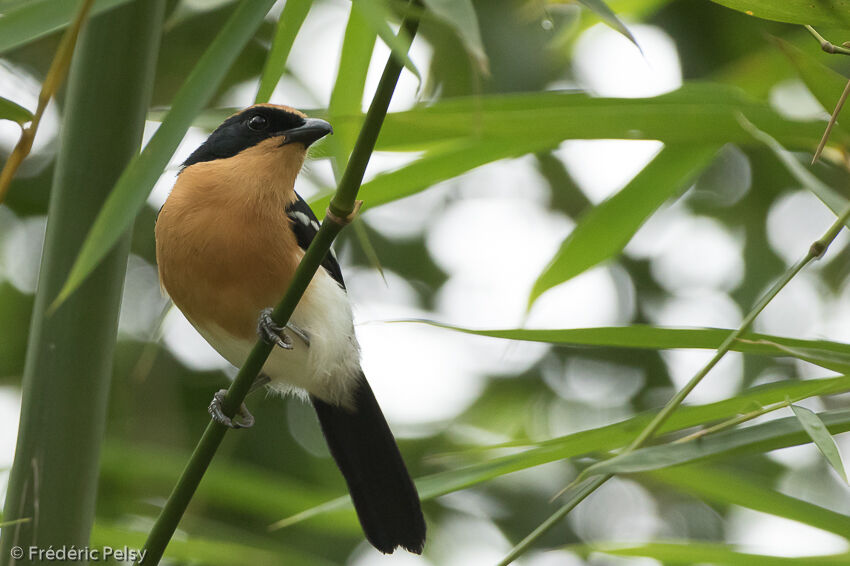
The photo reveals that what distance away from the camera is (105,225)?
1.21 metres

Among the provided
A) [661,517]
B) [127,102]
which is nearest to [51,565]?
[127,102]

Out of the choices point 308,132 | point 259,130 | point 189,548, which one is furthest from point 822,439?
point 189,548

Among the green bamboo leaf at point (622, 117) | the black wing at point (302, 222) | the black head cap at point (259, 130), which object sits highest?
the black head cap at point (259, 130)

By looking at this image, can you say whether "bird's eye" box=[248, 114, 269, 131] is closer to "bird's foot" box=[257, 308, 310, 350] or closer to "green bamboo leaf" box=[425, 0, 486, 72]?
"bird's foot" box=[257, 308, 310, 350]

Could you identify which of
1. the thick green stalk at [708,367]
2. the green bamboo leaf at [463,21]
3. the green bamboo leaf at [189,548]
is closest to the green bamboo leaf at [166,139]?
the green bamboo leaf at [463,21]

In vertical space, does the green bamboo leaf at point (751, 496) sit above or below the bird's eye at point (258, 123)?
below

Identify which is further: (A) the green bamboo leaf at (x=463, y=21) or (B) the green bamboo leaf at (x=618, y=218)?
(B) the green bamboo leaf at (x=618, y=218)

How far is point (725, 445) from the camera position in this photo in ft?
4.74

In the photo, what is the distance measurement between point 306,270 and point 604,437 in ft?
2.49

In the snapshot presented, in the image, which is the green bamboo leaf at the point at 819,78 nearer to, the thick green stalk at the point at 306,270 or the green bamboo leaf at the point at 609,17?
the green bamboo leaf at the point at 609,17

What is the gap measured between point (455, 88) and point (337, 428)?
2.10 m

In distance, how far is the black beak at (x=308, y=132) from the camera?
2.12 metres

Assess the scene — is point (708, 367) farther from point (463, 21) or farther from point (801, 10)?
point (463, 21)

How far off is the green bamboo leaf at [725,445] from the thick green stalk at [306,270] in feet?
1.55
